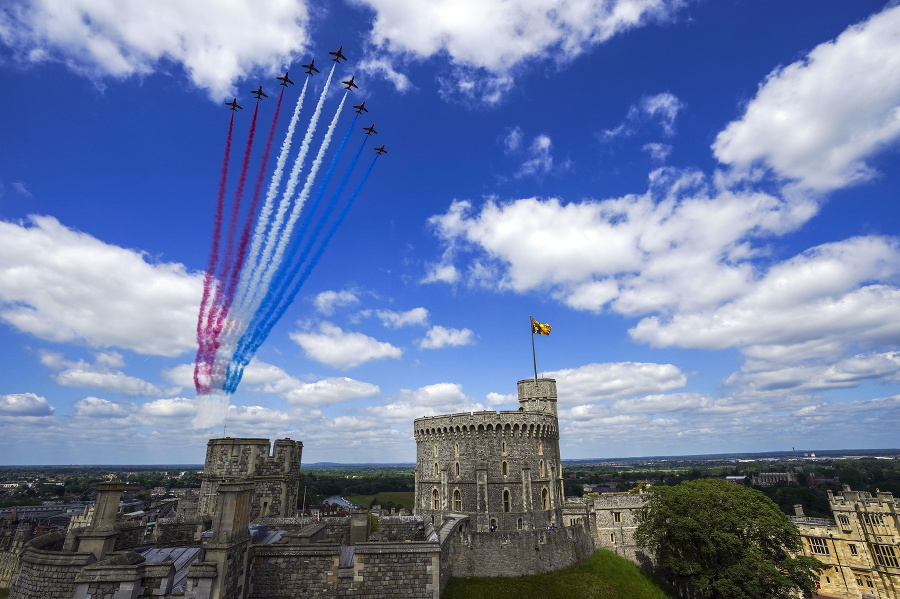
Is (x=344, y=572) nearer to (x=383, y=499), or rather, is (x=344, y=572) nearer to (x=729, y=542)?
(x=729, y=542)

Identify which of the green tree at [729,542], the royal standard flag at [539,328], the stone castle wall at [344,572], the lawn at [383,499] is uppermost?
the royal standard flag at [539,328]

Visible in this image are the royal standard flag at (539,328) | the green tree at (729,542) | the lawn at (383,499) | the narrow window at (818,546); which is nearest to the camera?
the green tree at (729,542)

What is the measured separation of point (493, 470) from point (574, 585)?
13367 millimetres

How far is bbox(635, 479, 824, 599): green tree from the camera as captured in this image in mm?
37312

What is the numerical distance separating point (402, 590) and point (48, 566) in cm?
1302

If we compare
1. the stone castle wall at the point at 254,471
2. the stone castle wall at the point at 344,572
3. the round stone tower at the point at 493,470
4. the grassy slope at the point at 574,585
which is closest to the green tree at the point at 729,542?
the grassy slope at the point at 574,585

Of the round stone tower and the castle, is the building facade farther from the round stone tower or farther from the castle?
the round stone tower

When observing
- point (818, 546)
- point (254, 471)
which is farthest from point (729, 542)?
point (254, 471)

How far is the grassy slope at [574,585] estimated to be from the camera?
39812 millimetres

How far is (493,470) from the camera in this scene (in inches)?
1992

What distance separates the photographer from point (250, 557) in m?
18.0

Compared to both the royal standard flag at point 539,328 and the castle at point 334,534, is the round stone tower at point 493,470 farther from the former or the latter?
the royal standard flag at point 539,328

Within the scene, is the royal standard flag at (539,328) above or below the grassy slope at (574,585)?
above

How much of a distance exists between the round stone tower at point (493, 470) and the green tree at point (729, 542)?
11.8 meters
